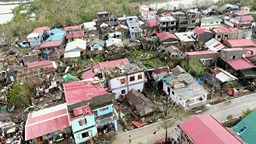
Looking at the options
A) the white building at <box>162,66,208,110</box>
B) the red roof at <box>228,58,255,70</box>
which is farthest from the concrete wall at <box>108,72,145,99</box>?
the red roof at <box>228,58,255,70</box>

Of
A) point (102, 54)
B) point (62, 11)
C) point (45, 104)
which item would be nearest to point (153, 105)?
point (45, 104)

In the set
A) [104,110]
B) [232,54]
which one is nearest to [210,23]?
[232,54]

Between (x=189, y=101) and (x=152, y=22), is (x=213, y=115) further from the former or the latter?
(x=152, y=22)

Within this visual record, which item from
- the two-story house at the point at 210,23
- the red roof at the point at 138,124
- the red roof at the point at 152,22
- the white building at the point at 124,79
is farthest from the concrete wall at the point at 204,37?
the red roof at the point at 138,124

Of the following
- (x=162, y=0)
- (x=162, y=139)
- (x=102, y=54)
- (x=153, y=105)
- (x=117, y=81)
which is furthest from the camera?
(x=162, y=0)

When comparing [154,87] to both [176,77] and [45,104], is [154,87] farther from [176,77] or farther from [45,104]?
[45,104]

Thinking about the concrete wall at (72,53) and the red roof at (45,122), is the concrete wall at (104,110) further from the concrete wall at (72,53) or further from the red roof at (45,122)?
the concrete wall at (72,53)
